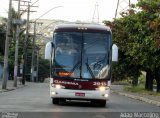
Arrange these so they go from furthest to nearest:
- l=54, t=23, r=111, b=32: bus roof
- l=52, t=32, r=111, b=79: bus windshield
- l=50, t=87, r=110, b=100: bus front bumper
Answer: l=54, t=23, r=111, b=32: bus roof < l=52, t=32, r=111, b=79: bus windshield < l=50, t=87, r=110, b=100: bus front bumper

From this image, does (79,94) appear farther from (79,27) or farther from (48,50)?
(79,27)

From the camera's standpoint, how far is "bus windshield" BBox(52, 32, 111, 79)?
81.9 feet

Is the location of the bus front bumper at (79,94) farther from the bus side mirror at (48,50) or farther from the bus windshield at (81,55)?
the bus side mirror at (48,50)

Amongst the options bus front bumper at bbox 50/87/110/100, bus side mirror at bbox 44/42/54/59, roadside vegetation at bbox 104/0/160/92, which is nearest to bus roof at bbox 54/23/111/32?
bus side mirror at bbox 44/42/54/59

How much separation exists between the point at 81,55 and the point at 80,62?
12.7 inches

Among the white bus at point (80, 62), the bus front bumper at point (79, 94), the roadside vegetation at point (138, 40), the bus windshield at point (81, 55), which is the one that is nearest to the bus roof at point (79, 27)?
the white bus at point (80, 62)

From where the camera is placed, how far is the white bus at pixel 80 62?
24828 millimetres

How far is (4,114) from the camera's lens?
18.8 metres

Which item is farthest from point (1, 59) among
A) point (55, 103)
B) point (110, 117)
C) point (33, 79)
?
point (110, 117)

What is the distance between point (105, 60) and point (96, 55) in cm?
46

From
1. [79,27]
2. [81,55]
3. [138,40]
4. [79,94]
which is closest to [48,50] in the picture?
[81,55]

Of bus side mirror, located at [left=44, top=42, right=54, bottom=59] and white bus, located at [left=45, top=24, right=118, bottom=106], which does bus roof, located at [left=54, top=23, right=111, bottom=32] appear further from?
bus side mirror, located at [left=44, top=42, right=54, bottom=59]

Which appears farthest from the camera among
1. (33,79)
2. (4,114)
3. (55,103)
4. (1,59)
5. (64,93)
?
(33,79)

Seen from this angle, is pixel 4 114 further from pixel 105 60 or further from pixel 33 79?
pixel 33 79
